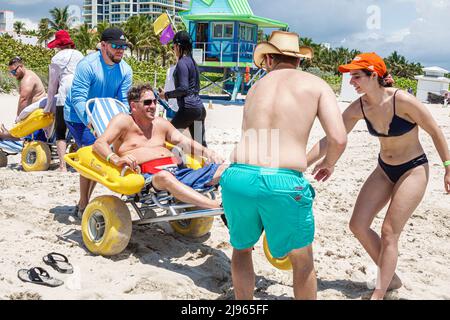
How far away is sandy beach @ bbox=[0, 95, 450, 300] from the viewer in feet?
11.5

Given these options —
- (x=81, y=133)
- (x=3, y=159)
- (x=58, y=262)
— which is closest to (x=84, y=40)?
(x=3, y=159)

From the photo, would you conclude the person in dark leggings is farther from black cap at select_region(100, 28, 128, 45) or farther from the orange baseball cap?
the orange baseball cap

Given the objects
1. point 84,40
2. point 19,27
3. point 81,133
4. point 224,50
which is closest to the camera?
point 81,133

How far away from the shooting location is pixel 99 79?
506 cm

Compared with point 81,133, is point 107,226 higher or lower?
lower

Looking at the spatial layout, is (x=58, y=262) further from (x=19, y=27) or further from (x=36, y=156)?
(x=19, y=27)

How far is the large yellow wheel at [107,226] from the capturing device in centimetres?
396

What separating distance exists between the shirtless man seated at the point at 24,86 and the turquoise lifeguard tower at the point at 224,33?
16.5 m

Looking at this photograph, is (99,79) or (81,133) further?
(81,133)

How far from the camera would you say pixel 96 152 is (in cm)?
412

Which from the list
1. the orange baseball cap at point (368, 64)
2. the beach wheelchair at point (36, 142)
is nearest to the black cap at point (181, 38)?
the beach wheelchair at point (36, 142)

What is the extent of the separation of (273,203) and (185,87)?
3390 millimetres
